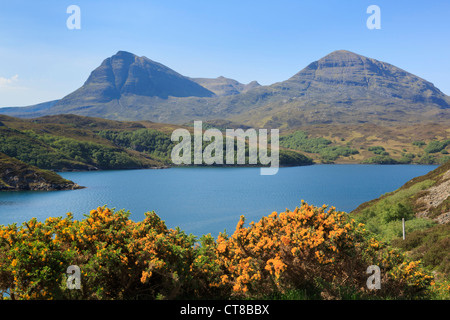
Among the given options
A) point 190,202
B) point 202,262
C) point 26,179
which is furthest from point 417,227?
point 26,179

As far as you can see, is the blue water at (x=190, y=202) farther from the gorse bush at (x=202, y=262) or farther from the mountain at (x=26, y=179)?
the gorse bush at (x=202, y=262)

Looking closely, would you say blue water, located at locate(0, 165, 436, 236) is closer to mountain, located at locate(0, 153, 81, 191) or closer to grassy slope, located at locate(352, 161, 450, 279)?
mountain, located at locate(0, 153, 81, 191)

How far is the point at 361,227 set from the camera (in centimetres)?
1012

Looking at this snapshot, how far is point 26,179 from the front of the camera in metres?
112

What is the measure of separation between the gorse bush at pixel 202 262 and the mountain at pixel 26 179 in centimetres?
10907

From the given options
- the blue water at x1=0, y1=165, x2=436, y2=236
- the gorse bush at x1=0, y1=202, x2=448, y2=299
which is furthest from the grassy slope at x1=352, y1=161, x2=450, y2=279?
the blue water at x1=0, y1=165, x2=436, y2=236

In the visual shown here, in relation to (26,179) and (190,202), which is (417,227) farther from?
(26,179)

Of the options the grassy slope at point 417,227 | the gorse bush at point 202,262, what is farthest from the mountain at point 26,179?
the gorse bush at point 202,262

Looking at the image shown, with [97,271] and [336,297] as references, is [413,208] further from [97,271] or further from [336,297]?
[97,271]

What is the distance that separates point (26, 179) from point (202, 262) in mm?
120643

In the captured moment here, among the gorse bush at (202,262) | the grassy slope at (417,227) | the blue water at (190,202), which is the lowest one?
the blue water at (190,202)

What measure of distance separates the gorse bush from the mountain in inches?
4294

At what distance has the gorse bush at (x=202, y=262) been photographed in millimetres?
7742
